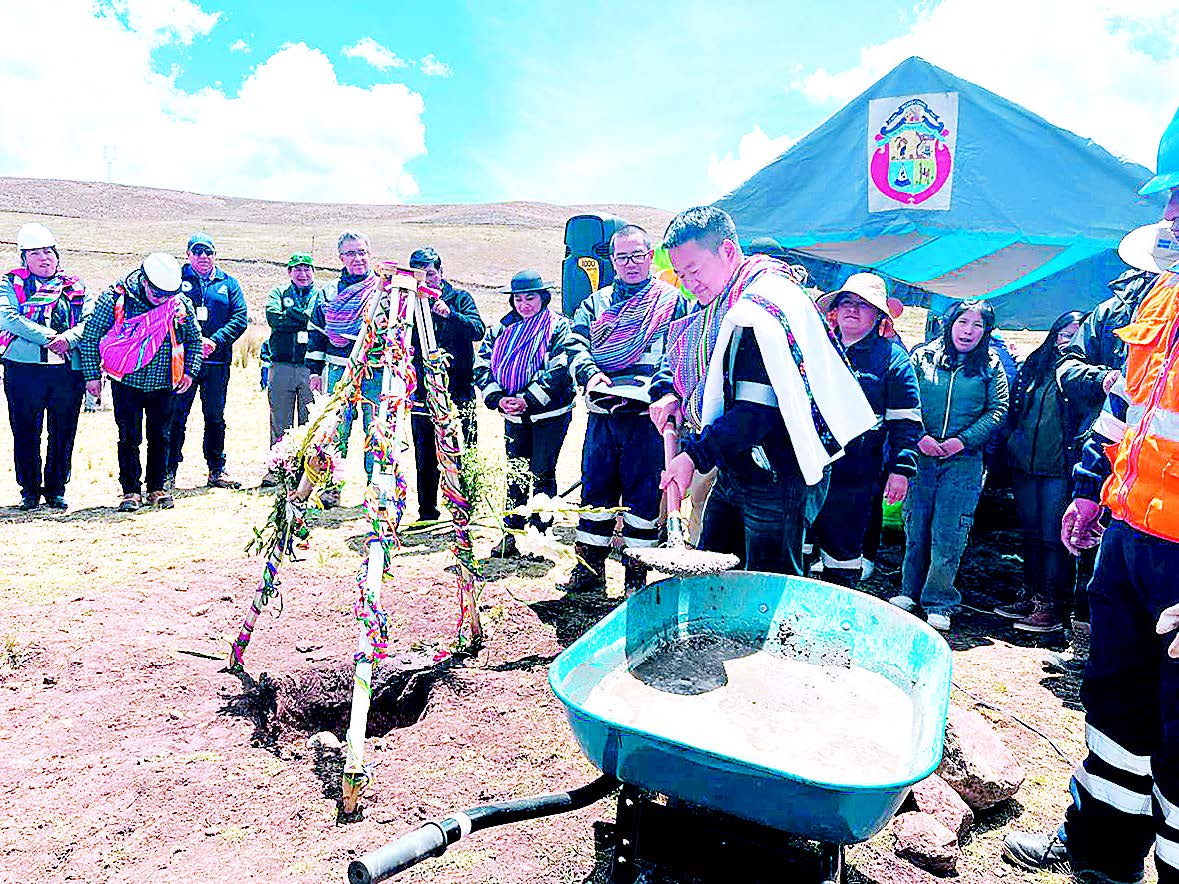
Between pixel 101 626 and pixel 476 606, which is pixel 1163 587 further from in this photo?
pixel 101 626

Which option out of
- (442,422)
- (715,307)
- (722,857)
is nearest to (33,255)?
(442,422)

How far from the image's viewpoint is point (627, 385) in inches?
194

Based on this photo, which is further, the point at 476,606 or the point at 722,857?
the point at 476,606

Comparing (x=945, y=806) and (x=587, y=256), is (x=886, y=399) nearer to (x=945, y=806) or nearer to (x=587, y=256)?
(x=945, y=806)

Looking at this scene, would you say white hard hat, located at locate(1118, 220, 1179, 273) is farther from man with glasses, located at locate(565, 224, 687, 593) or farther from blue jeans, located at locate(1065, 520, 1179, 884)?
man with glasses, located at locate(565, 224, 687, 593)

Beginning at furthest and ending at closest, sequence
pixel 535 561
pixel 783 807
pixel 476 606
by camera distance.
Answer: pixel 535 561 → pixel 476 606 → pixel 783 807

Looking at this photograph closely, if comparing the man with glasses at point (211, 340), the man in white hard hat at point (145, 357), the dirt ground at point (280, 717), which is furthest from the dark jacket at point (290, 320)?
the dirt ground at point (280, 717)

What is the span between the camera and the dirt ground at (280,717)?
2.71 meters

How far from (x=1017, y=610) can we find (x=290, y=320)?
668 cm

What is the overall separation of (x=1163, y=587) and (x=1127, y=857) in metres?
1.02

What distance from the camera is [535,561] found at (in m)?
6.16

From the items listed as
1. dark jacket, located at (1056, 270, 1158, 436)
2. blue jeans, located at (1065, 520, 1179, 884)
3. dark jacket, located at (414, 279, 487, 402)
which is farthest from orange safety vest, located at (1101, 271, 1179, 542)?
dark jacket, located at (414, 279, 487, 402)

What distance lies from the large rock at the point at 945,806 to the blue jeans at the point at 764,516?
0.93 m

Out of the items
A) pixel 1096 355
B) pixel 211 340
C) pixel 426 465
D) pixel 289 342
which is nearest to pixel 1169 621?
pixel 1096 355
